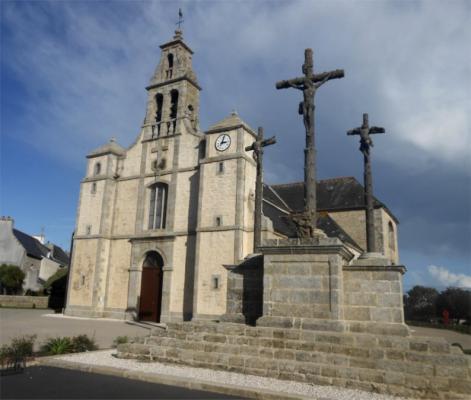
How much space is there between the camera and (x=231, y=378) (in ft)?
21.9

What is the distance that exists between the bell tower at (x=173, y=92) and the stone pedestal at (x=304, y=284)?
15.1 metres

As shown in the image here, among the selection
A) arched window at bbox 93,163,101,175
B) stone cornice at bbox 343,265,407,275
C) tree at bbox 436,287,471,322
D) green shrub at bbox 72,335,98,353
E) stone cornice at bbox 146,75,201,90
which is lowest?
green shrub at bbox 72,335,98,353

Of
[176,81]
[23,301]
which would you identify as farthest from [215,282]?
[23,301]

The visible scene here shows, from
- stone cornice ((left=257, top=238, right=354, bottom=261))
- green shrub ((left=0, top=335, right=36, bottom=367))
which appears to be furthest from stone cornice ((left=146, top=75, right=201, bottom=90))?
green shrub ((left=0, top=335, right=36, bottom=367))

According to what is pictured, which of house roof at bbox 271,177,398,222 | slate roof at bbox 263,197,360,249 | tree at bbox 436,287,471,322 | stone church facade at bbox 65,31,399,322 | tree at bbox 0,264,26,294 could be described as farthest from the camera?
tree at bbox 436,287,471,322

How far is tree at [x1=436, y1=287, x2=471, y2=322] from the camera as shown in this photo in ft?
126

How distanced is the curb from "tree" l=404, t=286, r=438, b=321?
39920mm

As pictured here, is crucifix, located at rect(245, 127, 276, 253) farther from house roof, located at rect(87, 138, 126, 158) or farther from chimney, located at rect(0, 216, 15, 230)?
chimney, located at rect(0, 216, 15, 230)

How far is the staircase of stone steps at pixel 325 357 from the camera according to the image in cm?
607

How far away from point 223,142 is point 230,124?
3.16 feet

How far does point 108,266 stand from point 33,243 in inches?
863

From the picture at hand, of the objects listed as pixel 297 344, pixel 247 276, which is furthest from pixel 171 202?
pixel 297 344

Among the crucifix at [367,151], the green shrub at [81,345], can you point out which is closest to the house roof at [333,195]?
the crucifix at [367,151]

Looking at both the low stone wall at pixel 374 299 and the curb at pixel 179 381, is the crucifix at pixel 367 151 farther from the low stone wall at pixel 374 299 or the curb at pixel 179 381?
the curb at pixel 179 381
